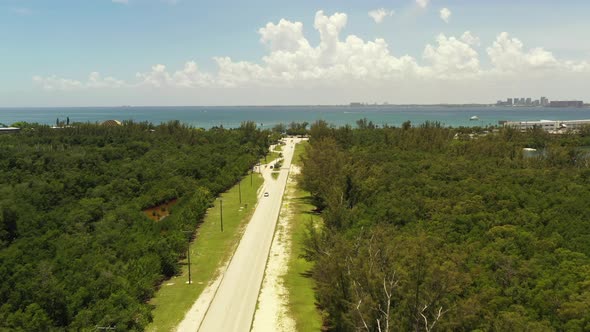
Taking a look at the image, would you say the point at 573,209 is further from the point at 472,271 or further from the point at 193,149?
the point at 193,149

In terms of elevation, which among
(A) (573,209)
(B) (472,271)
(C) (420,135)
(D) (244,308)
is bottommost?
(D) (244,308)

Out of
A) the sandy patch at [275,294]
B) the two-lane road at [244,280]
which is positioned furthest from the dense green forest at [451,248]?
the two-lane road at [244,280]

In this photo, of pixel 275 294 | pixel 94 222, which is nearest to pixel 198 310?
pixel 275 294

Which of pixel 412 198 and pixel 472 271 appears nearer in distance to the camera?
pixel 472 271

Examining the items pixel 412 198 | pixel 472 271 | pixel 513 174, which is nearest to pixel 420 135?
pixel 513 174

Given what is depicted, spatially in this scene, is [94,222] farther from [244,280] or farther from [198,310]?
[198,310]
